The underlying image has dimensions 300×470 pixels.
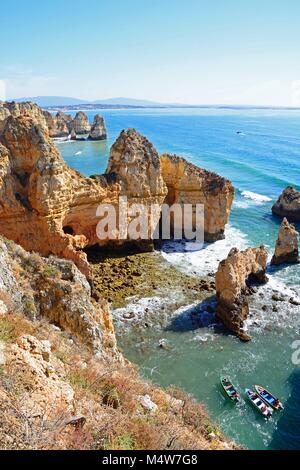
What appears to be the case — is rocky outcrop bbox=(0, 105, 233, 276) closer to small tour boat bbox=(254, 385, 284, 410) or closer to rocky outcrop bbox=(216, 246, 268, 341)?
rocky outcrop bbox=(216, 246, 268, 341)

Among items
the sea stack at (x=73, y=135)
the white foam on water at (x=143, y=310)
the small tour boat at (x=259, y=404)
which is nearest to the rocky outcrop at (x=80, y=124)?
the sea stack at (x=73, y=135)

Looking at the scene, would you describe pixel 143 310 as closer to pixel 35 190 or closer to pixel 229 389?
pixel 229 389

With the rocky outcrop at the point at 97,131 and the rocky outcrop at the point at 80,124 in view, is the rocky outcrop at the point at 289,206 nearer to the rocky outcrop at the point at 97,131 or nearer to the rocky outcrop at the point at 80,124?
the rocky outcrop at the point at 97,131

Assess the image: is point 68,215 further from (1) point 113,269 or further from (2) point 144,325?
(2) point 144,325

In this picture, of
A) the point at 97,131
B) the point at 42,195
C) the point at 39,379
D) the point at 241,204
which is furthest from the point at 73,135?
the point at 39,379
